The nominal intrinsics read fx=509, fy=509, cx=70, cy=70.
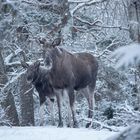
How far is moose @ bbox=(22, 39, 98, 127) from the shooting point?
12.6 meters

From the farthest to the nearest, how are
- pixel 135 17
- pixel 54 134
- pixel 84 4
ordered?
pixel 84 4 < pixel 54 134 < pixel 135 17

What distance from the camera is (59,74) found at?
12758mm

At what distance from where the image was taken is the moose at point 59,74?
12555 mm

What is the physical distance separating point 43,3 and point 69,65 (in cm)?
414

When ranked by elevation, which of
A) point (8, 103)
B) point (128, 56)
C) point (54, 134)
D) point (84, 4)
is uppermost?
point (84, 4)

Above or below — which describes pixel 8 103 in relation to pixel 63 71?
below

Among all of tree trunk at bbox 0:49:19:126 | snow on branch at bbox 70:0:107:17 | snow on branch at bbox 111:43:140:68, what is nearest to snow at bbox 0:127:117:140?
snow on branch at bbox 111:43:140:68

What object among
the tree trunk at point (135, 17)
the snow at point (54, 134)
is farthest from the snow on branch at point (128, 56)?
the snow at point (54, 134)

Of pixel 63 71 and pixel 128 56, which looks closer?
pixel 128 56

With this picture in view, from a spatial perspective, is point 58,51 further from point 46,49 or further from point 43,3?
point 43,3

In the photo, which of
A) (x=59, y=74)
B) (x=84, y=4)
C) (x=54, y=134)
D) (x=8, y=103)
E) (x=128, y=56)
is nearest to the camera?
(x=128, y=56)

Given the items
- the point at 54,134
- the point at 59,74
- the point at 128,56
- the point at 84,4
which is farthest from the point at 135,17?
the point at 84,4

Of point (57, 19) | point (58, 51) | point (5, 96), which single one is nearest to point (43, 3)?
point (57, 19)

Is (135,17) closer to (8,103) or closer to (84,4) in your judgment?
(84,4)
